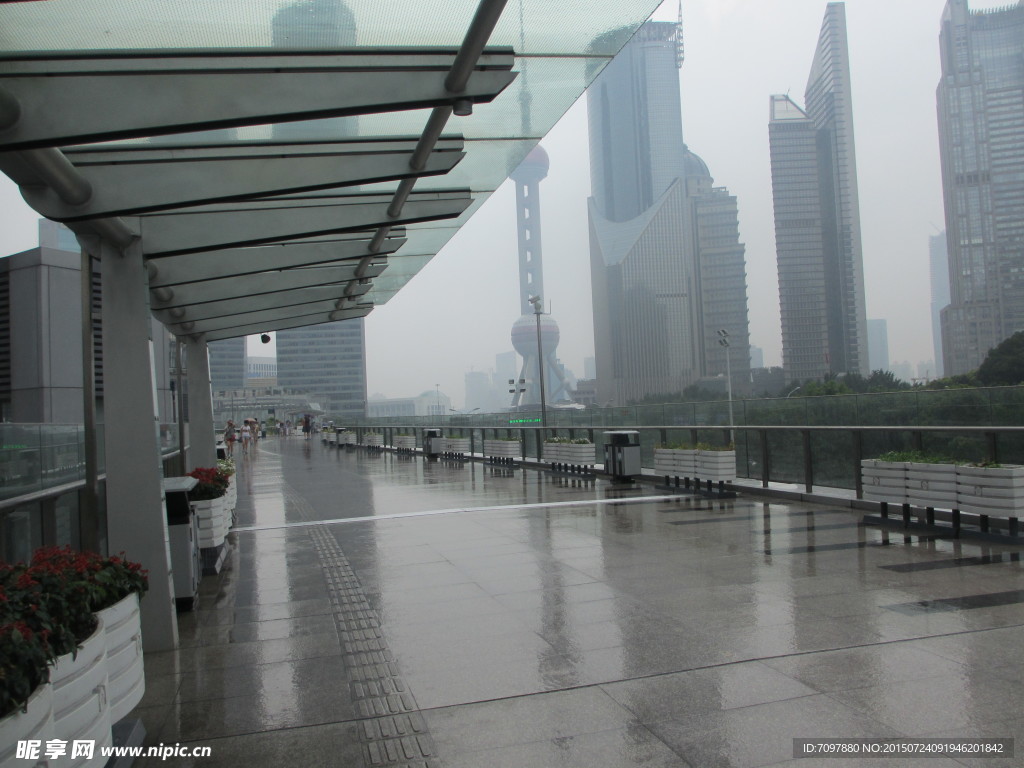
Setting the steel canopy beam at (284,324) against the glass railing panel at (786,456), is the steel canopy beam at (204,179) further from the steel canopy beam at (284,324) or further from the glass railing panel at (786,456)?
the glass railing panel at (786,456)

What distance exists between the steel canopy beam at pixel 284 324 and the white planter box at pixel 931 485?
8.90 m

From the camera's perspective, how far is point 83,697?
3178 mm

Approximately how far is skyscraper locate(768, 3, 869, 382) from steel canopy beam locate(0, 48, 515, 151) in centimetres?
12237

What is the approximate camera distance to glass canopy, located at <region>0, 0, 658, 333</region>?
4309 millimetres

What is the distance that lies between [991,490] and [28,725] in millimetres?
8605

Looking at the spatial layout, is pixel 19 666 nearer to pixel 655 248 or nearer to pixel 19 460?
pixel 19 460

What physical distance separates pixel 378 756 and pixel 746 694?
1.95m

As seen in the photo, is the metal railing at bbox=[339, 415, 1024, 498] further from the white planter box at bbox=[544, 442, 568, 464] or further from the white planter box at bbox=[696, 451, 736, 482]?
the white planter box at bbox=[544, 442, 568, 464]

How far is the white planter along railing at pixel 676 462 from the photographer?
14.2 m

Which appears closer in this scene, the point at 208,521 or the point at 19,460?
the point at 19,460

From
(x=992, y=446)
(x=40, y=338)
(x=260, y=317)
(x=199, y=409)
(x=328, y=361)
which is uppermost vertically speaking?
(x=328, y=361)

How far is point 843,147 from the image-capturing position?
14288cm

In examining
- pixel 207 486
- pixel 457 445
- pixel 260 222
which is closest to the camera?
pixel 260 222

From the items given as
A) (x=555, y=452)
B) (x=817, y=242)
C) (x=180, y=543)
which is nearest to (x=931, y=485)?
(x=180, y=543)
